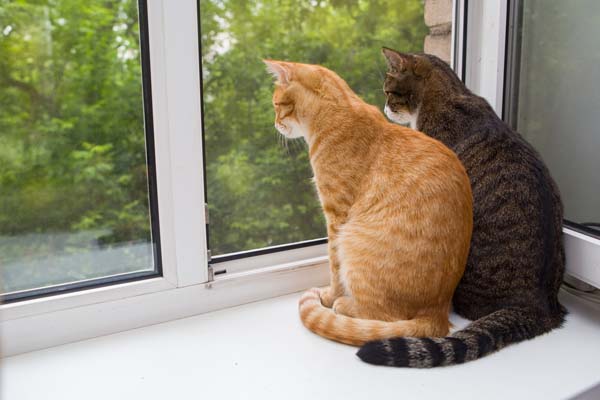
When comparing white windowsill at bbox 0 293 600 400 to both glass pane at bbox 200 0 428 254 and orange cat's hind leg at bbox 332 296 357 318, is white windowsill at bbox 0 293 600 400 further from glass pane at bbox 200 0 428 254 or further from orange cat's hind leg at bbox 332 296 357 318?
glass pane at bbox 200 0 428 254

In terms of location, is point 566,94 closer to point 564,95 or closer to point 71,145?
point 564,95

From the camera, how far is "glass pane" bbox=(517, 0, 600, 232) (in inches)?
51.4

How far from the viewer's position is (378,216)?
105cm

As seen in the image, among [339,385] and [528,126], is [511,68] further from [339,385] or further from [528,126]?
[339,385]

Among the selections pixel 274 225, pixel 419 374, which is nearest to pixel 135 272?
pixel 274 225

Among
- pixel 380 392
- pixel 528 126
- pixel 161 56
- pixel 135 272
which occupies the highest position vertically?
pixel 161 56

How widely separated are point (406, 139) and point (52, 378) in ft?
3.00

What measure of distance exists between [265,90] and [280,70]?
8.4 inches

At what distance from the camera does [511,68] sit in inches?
58.6

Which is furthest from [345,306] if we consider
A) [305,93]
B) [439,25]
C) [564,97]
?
[439,25]

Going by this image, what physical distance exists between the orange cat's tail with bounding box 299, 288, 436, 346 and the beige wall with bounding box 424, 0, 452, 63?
102cm

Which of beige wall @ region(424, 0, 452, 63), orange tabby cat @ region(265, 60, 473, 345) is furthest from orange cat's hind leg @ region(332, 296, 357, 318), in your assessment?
beige wall @ region(424, 0, 452, 63)

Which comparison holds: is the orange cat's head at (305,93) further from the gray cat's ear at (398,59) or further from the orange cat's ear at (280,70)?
the gray cat's ear at (398,59)

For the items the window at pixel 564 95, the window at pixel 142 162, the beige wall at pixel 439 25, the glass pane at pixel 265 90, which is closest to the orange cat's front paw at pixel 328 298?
the window at pixel 142 162
